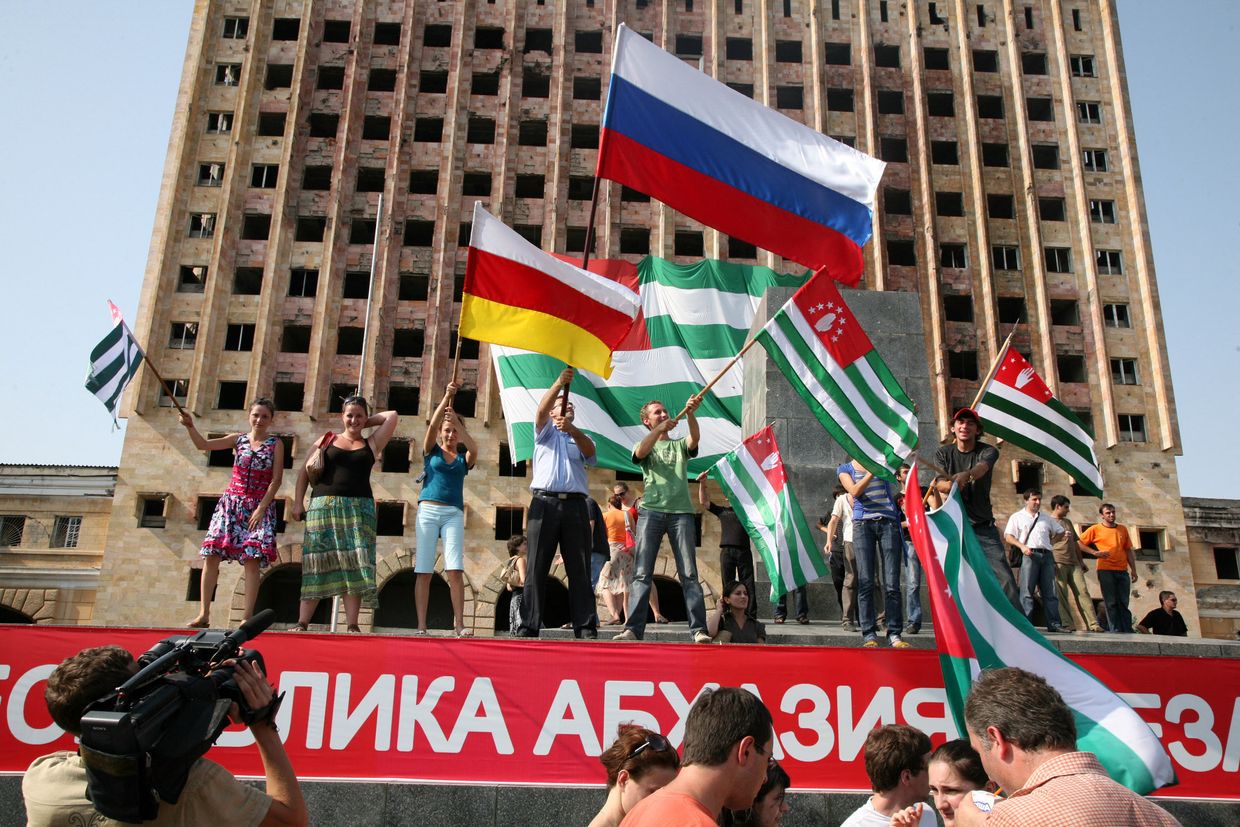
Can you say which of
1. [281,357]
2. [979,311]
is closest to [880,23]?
[979,311]

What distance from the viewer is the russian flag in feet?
26.9

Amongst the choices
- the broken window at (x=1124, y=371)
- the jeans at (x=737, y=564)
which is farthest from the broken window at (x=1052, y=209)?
the jeans at (x=737, y=564)

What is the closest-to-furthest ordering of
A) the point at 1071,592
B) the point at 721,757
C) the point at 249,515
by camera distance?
the point at 721,757, the point at 249,515, the point at 1071,592

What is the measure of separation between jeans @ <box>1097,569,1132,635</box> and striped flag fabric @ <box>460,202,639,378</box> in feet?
23.7

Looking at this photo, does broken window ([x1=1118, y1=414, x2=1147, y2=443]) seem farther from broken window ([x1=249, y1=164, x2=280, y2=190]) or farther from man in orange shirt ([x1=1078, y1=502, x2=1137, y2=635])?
broken window ([x1=249, y1=164, x2=280, y2=190])

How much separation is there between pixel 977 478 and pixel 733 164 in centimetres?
330

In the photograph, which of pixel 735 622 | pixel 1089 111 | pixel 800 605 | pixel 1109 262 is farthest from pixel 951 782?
pixel 1089 111

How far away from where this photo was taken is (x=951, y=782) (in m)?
3.81

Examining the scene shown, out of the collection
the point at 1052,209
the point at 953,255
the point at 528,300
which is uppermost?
the point at 1052,209

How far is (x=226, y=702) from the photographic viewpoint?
106 inches

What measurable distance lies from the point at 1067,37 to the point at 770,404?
32.2m

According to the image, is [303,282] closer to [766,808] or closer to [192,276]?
[192,276]

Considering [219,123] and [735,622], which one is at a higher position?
[219,123]

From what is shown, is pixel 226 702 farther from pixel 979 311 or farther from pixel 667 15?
pixel 667 15
